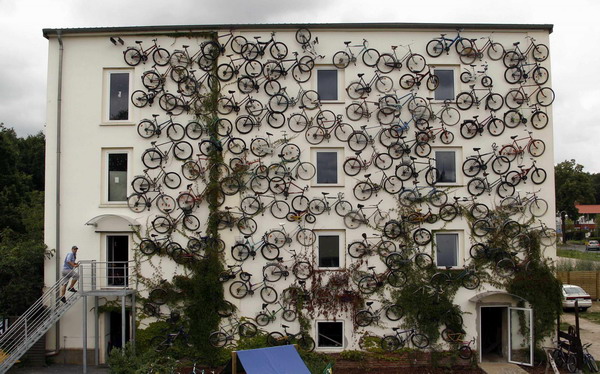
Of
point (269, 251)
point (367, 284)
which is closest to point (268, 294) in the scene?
point (269, 251)

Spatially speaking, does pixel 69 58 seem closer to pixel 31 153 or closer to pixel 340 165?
pixel 340 165

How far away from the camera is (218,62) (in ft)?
61.8

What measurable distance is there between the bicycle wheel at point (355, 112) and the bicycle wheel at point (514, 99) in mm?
5433

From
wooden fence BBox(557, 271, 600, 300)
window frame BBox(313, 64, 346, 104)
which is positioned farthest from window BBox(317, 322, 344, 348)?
wooden fence BBox(557, 271, 600, 300)

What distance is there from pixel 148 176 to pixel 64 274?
176 inches

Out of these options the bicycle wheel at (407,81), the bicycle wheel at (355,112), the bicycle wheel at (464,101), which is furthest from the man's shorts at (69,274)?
the bicycle wheel at (464,101)

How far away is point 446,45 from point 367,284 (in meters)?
9.38

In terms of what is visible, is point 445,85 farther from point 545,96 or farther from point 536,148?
point 536,148

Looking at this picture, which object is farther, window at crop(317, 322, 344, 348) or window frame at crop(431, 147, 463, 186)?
window frame at crop(431, 147, 463, 186)

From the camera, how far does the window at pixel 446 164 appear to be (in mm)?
18859

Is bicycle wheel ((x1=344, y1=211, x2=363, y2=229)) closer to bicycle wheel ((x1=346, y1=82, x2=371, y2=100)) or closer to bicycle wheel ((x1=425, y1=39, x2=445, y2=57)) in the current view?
bicycle wheel ((x1=346, y1=82, x2=371, y2=100))

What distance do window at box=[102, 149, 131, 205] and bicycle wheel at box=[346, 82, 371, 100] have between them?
849cm

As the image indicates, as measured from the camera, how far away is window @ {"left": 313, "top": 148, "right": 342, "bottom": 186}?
61.6 feet

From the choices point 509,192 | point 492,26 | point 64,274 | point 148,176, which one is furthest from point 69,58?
point 509,192
